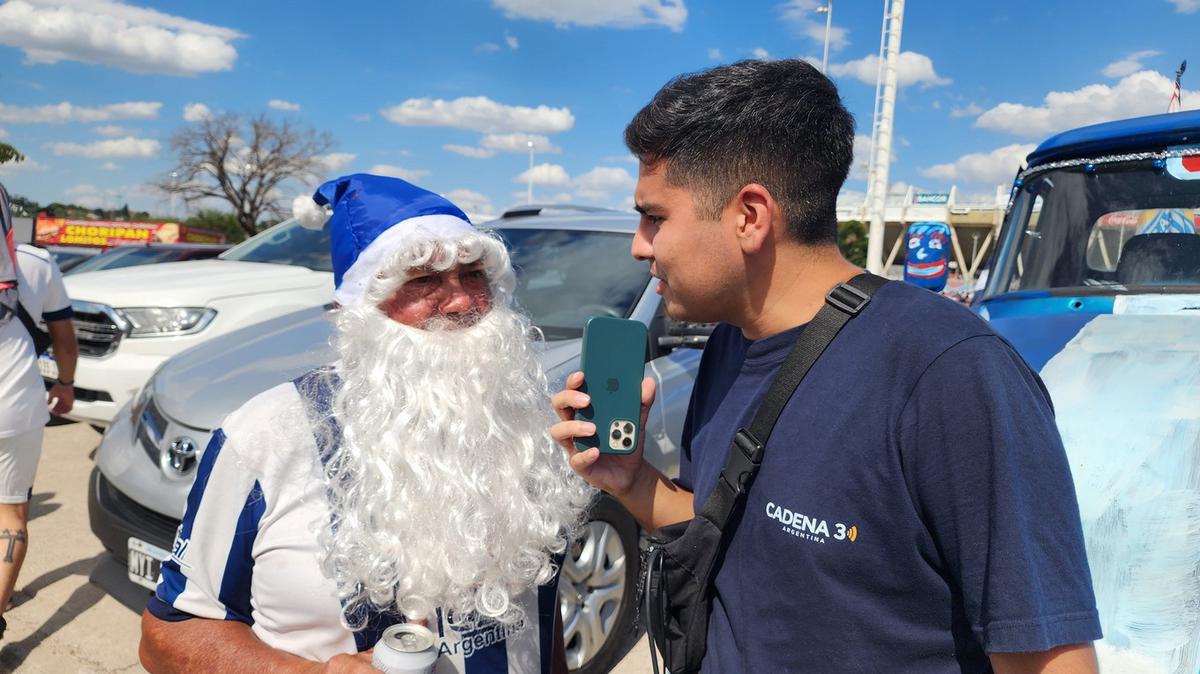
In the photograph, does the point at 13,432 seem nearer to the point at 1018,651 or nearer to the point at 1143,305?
the point at 1018,651

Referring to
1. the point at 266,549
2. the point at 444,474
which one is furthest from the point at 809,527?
the point at 266,549

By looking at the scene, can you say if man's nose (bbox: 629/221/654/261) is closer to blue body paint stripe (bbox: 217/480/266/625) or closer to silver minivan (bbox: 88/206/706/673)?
blue body paint stripe (bbox: 217/480/266/625)

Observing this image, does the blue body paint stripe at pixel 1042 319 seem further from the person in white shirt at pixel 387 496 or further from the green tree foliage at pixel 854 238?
the green tree foliage at pixel 854 238

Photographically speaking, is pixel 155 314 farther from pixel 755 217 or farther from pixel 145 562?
pixel 755 217

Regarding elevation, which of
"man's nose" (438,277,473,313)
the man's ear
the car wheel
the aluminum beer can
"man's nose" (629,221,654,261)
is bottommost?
the car wheel

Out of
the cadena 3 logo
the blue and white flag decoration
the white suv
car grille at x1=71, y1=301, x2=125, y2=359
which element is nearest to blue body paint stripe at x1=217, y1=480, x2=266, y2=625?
the cadena 3 logo

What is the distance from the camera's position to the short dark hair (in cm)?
144

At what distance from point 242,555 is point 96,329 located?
210 inches

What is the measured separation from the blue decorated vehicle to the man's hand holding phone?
1.20 metres

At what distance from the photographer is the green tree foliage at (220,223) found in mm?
50112

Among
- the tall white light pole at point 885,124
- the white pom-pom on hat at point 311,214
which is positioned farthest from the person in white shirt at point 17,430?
the tall white light pole at point 885,124

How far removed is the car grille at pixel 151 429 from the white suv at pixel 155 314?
2.14 metres

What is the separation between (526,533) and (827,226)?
960 millimetres

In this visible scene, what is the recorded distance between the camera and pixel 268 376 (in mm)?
3154
